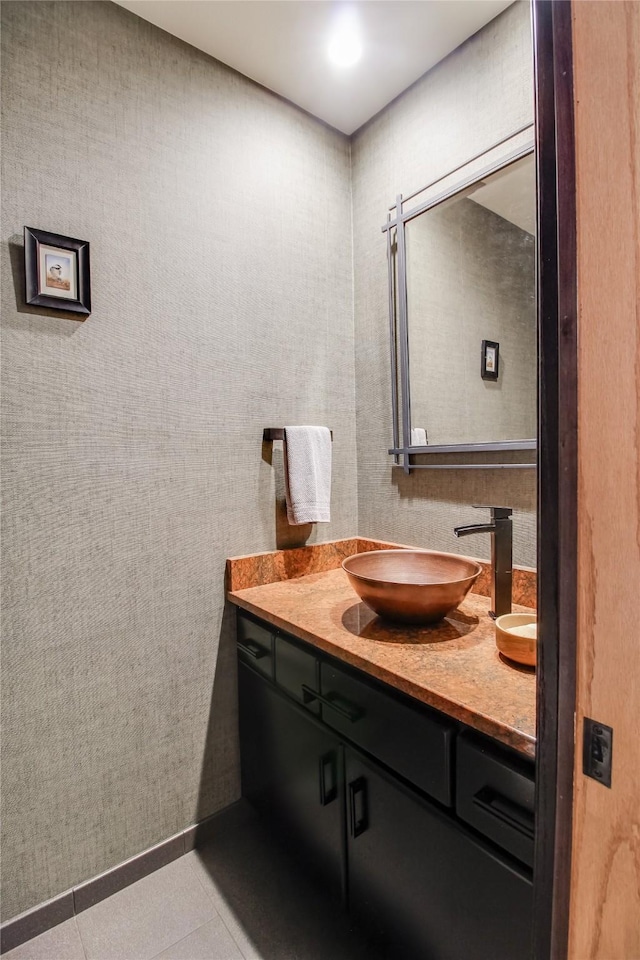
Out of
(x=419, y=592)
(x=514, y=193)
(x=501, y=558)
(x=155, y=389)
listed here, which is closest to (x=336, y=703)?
(x=419, y=592)

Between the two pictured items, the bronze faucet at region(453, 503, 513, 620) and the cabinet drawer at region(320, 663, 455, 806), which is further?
the bronze faucet at region(453, 503, 513, 620)

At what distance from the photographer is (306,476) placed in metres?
1.64

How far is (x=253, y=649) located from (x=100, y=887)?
763 mm

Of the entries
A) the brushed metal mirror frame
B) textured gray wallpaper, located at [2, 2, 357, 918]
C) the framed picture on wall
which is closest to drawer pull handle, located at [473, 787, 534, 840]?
the brushed metal mirror frame

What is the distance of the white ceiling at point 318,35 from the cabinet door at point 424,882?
203 centimetres

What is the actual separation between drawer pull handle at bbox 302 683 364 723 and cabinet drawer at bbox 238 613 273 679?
198 millimetres

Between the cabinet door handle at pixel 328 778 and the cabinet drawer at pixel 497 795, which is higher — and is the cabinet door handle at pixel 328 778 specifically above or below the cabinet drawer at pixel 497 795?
below

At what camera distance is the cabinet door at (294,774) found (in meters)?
1.21

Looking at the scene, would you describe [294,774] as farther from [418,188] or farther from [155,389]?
[418,188]

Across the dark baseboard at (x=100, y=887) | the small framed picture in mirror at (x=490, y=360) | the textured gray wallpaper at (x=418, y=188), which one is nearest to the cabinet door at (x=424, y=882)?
the dark baseboard at (x=100, y=887)

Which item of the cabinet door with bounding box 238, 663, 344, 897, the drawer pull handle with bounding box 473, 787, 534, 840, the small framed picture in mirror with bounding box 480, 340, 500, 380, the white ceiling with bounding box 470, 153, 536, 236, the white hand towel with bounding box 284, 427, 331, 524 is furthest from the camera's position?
the white hand towel with bounding box 284, 427, 331, 524

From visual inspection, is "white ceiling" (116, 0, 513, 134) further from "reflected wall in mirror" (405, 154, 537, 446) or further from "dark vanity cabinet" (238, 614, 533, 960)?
"dark vanity cabinet" (238, 614, 533, 960)

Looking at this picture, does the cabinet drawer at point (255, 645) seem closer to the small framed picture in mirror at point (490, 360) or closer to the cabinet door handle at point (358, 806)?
the cabinet door handle at point (358, 806)

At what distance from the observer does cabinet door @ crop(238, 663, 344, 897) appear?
1208mm
